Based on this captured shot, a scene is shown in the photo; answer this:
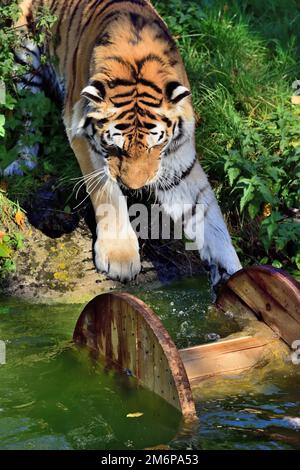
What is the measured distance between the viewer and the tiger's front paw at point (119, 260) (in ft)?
18.8

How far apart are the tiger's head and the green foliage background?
3.19 feet

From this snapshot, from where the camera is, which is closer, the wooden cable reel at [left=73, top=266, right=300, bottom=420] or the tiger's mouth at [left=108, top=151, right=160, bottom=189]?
the wooden cable reel at [left=73, top=266, right=300, bottom=420]

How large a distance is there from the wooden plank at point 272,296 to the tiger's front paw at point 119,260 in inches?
31.1

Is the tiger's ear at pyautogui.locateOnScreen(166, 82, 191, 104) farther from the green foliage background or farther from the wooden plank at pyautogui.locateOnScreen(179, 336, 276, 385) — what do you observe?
the wooden plank at pyautogui.locateOnScreen(179, 336, 276, 385)

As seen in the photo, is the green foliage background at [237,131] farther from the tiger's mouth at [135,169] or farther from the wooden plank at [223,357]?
the wooden plank at [223,357]

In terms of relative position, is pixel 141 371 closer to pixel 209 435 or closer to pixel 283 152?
pixel 209 435

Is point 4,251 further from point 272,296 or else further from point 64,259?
point 272,296

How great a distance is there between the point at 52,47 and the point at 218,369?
130 inches

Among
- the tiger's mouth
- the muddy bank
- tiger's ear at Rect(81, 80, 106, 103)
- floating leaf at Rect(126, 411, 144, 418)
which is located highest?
tiger's ear at Rect(81, 80, 106, 103)

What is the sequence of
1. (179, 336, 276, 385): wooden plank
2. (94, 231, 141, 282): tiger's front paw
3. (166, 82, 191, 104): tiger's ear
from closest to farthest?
(179, 336, 276, 385): wooden plank, (166, 82, 191, 104): tiger's ear, (94, 231, 141, 282): tiger's front paw

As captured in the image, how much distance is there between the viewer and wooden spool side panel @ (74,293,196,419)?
4086mm

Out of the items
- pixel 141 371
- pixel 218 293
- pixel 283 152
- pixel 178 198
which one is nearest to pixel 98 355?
pixel 141 371

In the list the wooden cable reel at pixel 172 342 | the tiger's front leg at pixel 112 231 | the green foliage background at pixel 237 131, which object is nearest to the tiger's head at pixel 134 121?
the tiger's front leg at pixel 112 231

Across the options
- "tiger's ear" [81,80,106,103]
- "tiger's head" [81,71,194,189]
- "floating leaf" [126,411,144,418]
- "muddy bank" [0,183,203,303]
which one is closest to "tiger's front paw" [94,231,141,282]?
"muddy bank" [0,183,203,303]
